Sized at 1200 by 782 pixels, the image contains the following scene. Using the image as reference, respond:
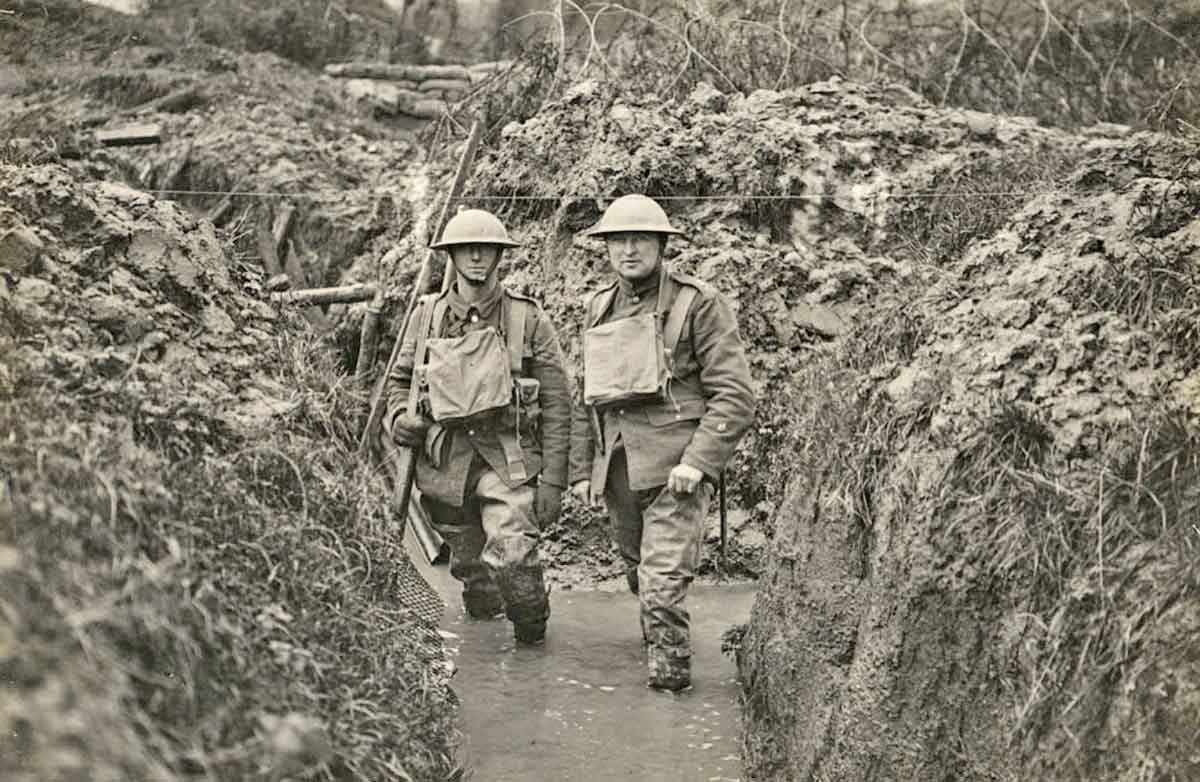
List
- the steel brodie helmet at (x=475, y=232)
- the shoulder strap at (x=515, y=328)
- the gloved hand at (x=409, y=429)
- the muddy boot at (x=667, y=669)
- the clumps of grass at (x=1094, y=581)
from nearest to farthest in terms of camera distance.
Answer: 1. the clumps of grass at (x=1094, y=581)
2. the muddy boot at (x=667, y=669)
3. the steel brodie helmet at (x=475, y=232)
4. the shoulder strap at (x=515, y=328)
5. the gloved hand at (x=409, y=429)

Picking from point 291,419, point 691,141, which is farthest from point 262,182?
point 291,419

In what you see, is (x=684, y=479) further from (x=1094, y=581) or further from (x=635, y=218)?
(x=1094, y=581)

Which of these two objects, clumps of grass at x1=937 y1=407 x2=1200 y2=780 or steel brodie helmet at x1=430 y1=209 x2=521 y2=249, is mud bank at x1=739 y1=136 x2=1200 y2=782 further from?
steel brodie helmet at x1=430 y1=209 x2=521 y2=249

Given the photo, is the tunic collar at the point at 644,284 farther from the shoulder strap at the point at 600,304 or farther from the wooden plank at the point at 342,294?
the wooden plank at the point at 342,294

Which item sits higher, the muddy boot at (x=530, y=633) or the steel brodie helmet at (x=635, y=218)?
the steel brodie helmet at (x=635, y=218)

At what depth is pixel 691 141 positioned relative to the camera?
9.33m

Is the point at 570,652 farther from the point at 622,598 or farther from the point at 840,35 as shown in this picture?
the point at 840,35

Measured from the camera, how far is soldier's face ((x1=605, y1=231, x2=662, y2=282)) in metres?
6.15

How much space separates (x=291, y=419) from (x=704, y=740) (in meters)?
2.18

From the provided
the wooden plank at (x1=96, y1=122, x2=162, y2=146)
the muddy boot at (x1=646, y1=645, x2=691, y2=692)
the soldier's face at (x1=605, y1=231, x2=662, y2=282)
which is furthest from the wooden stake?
the wooden plank at (x1=96, y1=122, x2=162, y2=146)

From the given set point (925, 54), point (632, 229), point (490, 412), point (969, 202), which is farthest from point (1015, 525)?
point (925, 54)

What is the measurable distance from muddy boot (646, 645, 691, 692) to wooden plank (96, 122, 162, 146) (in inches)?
362

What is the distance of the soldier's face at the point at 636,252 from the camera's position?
6.15 meters

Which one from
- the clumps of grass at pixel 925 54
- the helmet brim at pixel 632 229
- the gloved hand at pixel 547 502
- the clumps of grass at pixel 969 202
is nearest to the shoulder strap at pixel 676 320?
the helmet brim at pixel 632 229
